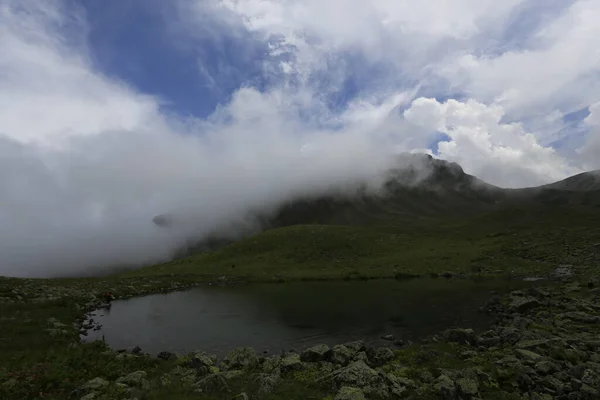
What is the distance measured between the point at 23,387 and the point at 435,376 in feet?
84.3

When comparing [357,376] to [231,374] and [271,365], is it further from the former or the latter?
[231,374]

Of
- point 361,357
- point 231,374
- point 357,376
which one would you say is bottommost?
point 361,357

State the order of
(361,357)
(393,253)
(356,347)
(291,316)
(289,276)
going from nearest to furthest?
(361,357), (356,347), (291,316), (289,276), (393,253)

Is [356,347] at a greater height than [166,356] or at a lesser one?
lesser

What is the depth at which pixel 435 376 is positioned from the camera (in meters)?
23.7

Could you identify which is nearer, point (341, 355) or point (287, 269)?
point (341, 355)

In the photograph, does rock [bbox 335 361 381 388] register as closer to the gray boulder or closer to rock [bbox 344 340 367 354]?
the gray boulder

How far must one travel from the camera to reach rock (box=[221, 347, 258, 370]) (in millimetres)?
27750

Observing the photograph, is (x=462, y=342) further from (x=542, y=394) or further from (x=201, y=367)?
(x=201, y=367)

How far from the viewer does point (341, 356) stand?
27875mm

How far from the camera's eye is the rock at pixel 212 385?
21.8m

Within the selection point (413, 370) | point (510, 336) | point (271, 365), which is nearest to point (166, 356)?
point (271, 365)

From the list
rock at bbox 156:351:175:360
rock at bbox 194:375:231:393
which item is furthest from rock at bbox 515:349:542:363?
rock at bbox 156:351:175:360

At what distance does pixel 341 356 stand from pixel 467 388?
1001cm
